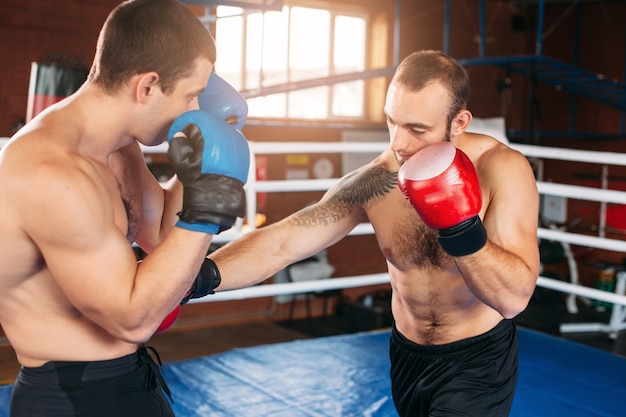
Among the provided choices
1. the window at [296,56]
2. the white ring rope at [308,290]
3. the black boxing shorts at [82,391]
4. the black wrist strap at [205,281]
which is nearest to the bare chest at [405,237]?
the black wrist strap at [205,281]

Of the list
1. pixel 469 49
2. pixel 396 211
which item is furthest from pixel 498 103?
pixel 396 211

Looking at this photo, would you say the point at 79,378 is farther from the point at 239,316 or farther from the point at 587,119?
the point at 587,119

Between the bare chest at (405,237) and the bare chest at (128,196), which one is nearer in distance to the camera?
the bare chest at (128,196)

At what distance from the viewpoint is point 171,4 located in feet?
4.46

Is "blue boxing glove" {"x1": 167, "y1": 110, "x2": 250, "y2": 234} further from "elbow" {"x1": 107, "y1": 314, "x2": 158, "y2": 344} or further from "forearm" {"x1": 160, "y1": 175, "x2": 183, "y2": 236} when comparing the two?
"forearm" {"x1": 160, "y1": 175, "x2": 183, "y2": 236}

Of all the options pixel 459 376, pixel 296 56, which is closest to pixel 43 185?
pixel 459 376

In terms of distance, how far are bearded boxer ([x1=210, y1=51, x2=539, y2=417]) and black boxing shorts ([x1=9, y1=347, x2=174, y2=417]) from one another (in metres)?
0.54

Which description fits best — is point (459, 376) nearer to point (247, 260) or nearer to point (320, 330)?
point (247, 260)

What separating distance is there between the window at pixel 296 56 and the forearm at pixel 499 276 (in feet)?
14.9

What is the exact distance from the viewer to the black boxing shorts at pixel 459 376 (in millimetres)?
1865

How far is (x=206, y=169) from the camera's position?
1.32 m

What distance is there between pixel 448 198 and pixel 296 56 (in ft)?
17.5

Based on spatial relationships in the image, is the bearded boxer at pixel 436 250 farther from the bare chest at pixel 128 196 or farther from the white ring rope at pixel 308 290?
the white ring rope at pixel 308 290

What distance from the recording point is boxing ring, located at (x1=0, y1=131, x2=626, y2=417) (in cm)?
265
